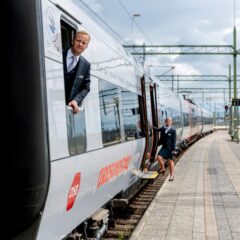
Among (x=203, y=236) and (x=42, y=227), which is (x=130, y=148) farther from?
(x=42, y=227)

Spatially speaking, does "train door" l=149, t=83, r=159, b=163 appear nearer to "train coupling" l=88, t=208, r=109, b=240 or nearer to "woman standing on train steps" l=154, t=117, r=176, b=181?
"woman standing on train steps" l=154, t=117, r=176, b=181

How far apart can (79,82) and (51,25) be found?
34.4 inches

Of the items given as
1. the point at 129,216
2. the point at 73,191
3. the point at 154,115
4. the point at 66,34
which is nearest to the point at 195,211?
the point at 129,216

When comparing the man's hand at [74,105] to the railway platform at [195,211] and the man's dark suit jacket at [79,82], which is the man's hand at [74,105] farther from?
the railway platform at [195,211]

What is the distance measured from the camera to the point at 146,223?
862cm

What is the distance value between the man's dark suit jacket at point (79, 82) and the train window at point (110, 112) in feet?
2.76

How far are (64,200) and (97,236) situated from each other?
1.96m

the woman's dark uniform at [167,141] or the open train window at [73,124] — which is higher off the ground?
the open train window at [73,124]

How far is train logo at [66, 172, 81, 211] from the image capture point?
493 centimetres

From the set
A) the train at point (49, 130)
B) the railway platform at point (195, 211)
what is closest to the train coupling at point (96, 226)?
the train at point (49, 130)

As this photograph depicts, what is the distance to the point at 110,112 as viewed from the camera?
276 inches

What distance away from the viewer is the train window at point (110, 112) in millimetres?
6418

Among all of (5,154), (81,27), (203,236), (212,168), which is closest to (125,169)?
(203,236)

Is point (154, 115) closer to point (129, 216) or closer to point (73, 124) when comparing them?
point (129, 216)
